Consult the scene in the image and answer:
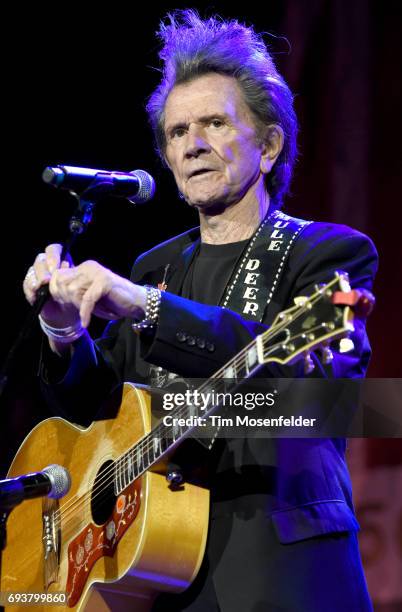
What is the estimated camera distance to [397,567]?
3.85 meters

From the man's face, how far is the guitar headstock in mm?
883

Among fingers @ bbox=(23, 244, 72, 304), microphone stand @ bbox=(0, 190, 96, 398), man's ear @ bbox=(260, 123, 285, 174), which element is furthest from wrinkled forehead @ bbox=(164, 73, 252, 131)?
fingers @ bbox=(23, 244, 72, 304)

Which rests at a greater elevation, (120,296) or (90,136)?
(90,136)

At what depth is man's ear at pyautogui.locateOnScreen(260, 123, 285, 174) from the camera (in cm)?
287

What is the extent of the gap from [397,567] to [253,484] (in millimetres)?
1912

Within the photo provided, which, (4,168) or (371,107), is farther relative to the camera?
(4,168)

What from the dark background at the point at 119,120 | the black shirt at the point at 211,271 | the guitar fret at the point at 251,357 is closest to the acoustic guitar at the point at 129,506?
the guitar fret at the point at 251,357

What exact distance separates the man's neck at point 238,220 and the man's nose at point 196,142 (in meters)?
0.20

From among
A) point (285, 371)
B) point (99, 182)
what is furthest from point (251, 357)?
point (99, 182)

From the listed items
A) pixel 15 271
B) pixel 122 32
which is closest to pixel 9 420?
pixel 15 271

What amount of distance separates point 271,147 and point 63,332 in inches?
39.1

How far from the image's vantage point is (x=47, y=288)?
2.10m

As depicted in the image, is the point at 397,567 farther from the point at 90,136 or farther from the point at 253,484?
the point at 90,136

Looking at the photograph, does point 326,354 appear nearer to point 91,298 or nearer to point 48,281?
point 91,298
